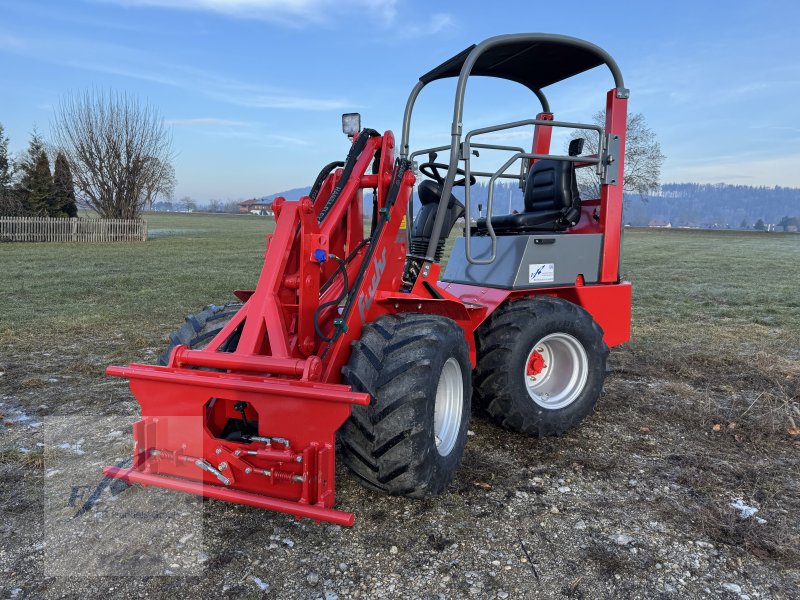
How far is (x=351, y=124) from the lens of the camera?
4.23 metres

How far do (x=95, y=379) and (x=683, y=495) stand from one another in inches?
201

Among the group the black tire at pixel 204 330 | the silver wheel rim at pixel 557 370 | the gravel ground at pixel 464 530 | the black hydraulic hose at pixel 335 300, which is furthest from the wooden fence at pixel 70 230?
the silver wheel rim at pixel 557 370

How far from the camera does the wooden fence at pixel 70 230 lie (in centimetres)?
2645

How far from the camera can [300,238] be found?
3.54m

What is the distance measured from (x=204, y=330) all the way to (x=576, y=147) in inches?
134

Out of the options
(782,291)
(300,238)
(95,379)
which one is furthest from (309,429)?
(782,291)

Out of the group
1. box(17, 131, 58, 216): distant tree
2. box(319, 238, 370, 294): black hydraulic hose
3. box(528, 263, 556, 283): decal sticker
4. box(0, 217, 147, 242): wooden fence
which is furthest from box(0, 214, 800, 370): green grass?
box(17, 131, 58, 216): distant tree

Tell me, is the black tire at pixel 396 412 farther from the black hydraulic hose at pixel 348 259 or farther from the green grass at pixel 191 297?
the green grass at pixel 191 297

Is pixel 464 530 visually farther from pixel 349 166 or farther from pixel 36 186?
pixel 36 186

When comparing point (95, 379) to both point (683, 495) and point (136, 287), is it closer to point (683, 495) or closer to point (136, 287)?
point (683, 495)

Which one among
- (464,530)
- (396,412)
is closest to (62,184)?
(396,412)

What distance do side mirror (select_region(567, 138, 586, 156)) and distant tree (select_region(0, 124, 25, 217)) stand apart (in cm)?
2976

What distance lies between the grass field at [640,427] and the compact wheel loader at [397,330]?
0.37 m

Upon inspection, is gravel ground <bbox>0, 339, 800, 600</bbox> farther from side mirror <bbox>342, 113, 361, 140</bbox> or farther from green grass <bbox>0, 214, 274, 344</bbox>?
green grass <bbox>0, 214, 274, 344</bbox>
